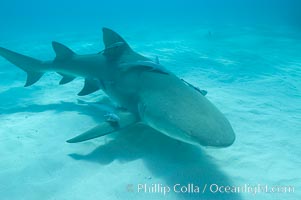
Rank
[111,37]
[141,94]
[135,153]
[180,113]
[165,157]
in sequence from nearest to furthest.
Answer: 1. [180,113]
2. [165,157]
3. [135,153]
4. [141,94]
5. [111,37]

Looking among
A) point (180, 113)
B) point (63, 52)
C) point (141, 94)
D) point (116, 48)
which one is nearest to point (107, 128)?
point (141, 94)

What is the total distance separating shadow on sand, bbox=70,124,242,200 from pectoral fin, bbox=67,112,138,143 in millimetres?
337

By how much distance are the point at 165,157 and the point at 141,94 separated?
1.05m

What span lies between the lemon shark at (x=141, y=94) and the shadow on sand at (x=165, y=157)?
1.26ft

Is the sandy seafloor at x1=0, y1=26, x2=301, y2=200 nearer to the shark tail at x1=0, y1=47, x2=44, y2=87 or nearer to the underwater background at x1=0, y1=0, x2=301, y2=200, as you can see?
the underwater background at x1=0, y1=0, x2=301, y2=200

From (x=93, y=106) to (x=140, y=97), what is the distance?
214cm

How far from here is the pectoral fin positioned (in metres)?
3.38

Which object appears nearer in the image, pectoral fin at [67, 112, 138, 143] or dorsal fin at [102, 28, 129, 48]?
pectoral fin at [67, 112, 138, 143]

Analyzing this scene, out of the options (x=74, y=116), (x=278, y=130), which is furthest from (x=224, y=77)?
(x=74, y=116)

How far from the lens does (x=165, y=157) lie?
11.1 feet

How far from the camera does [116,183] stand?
9.68 feet

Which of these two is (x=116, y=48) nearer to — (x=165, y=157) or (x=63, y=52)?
(x=63, y=52)

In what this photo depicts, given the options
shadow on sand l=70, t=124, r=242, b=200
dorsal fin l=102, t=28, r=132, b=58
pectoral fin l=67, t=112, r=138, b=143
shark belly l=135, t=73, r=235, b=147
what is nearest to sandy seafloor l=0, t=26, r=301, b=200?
shadow on sand l=70, t=124, r=242, b=200

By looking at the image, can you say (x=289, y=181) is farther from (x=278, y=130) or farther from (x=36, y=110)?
(x=36, y=110)
